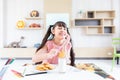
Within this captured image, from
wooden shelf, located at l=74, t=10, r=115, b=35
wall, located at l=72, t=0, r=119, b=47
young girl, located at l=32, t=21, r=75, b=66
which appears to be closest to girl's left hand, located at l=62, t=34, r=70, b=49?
young girl, located at l=32, t=21, r=75, b=66

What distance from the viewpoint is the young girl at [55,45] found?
163 cm

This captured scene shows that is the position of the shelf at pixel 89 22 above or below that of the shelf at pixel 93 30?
above

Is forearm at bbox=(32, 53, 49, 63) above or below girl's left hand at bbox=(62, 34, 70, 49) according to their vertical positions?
below

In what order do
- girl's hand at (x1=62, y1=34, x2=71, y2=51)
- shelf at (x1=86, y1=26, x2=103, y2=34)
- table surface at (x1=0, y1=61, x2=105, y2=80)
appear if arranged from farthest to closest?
1. shelf at (x1=86, y1=26, x2=103, y2=34)
2. girl's hand at (x1=62, y1=34, x2=71, y2=51)
3. table surface at (x1=0, y1=61, x2=105, y2=80)

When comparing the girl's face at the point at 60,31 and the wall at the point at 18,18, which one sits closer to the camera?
the girl's face at the point at 60,31

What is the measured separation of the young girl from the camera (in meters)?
1.63

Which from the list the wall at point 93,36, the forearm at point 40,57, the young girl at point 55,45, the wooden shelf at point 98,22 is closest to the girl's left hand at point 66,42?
the young girl at point 55,45

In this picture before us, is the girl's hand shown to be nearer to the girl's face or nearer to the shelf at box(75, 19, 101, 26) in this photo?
the girl's face

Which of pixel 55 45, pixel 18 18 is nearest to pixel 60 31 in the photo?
pixel 55 45

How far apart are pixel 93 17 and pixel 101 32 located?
21.3 inches

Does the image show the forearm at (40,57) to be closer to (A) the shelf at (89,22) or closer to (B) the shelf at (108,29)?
(A) the shelf at (89,22)

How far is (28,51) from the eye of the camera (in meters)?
5.77

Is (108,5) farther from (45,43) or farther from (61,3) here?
(45,43)

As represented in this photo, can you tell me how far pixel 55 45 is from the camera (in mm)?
1827
